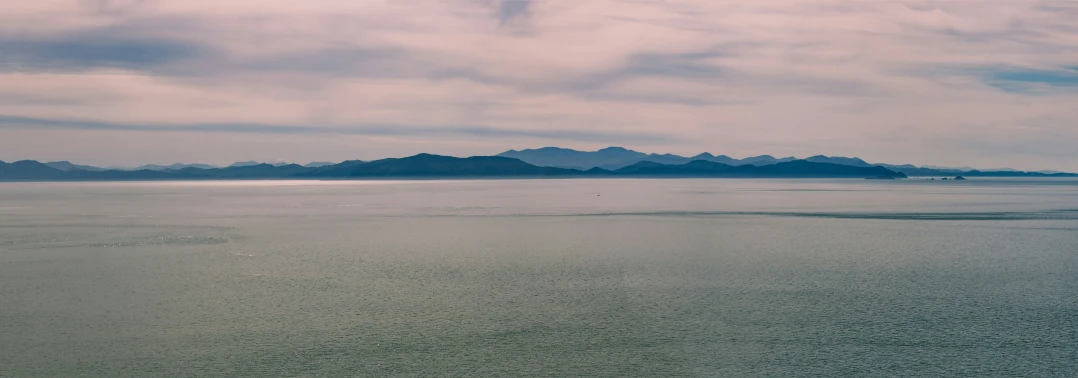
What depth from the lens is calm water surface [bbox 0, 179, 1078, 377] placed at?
1684cm

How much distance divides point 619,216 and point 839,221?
17238mm

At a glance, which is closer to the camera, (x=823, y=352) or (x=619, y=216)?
(x=823, y=352)

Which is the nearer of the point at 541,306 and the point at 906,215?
the point at 541,306

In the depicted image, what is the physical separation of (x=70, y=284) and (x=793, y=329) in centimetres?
2290

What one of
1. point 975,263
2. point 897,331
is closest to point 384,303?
point 897,331

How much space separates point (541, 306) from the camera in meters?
23.1

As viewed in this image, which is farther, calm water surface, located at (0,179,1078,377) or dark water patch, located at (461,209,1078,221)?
dark water patch, located at (461,209,1078,221)

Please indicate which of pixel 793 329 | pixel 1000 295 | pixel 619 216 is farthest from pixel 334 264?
pixel 619 216

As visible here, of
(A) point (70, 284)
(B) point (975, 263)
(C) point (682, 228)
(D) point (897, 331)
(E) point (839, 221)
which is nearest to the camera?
(D) point (897, 331)

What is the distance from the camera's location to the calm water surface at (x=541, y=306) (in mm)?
16844

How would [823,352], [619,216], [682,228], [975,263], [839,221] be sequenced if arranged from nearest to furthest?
[823,352], [975,263], [682,228], [839,221], [619,216]

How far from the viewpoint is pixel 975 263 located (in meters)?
32.6

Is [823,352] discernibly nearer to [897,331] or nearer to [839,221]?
[897,331]

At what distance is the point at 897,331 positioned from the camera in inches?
773
